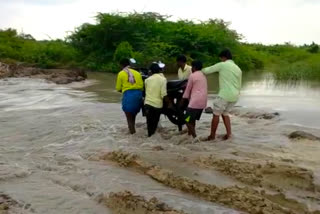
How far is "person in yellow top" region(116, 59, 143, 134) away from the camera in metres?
8.66

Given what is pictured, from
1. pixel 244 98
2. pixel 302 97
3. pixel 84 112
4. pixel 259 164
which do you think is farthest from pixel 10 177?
pixel 302 97

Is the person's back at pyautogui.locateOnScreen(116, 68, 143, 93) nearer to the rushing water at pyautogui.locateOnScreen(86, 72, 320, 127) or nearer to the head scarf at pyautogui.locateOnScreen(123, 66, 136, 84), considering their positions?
the head scarf at pyautogui.locateOnScreen(123, 66, 136, 84)

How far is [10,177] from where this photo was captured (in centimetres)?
654

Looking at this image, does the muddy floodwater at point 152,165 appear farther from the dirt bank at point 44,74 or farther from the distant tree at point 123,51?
the distant tree at point 123,51

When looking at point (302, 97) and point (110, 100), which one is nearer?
point (110, 100)

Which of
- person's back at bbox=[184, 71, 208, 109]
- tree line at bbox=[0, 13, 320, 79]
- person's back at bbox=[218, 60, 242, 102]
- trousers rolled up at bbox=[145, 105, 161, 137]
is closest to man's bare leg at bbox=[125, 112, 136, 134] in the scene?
trousers rolled up at bbox=[145, 105, 161, 137]

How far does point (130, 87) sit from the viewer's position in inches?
342

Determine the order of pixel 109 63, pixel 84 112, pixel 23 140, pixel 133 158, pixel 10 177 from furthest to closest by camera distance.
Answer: pixel 109 63
pixel 84 112
pixel 23 140
pixel 133 158
pixel 10 177

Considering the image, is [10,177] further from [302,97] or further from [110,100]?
[302,97]

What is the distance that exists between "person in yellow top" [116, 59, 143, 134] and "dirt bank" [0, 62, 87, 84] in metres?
12.9

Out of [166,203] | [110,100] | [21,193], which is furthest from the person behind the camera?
[110,100]

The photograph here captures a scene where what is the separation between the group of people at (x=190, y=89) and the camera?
27.0ft

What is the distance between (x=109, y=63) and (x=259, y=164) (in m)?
23.2

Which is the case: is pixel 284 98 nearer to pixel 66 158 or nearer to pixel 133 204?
pixel 66 158
